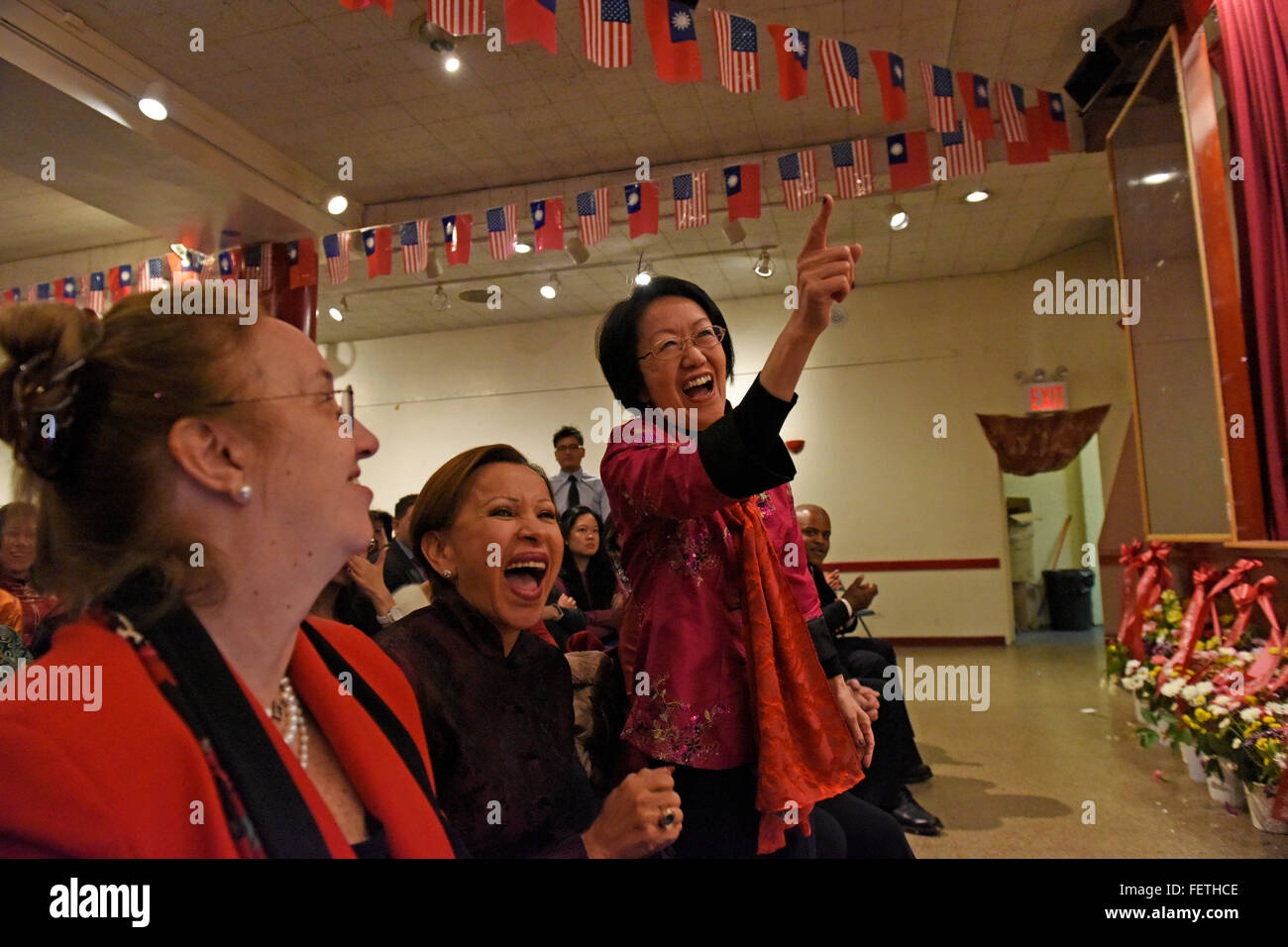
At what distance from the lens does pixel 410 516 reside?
93 centimetres

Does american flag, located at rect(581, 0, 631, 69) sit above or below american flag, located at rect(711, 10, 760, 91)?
below

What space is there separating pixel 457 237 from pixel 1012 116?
2.77 meters

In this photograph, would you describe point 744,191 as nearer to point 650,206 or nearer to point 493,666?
point 650,206

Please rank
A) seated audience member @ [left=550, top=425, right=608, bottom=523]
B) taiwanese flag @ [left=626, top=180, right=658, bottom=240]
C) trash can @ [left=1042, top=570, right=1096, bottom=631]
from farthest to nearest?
trash can @ [left=1042, top=570, right=1096, bottom=631]
taiwanese flag @ [left=626, top=180, right=658, bottom=240]
seated audience member @ [left=550, top=425, right=608, bottom=523]

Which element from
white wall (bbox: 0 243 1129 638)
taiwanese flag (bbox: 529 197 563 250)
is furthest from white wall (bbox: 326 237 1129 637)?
taiwanese flag (bbox: 529 197 563 250)

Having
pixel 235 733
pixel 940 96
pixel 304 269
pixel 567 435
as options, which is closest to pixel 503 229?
pixel 304 269

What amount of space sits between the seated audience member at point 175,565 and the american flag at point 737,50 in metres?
2.18

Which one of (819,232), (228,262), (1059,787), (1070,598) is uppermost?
(228,262)

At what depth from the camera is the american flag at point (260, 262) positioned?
6.05 feet

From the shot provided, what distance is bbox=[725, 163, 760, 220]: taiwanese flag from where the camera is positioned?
3.02 m

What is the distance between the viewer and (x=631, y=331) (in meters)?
0.92

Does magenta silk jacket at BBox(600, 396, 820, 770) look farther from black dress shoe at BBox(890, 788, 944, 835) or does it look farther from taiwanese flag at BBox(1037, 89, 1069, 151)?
taiwanese flag at BBox(1037, 89, 1069, 151)

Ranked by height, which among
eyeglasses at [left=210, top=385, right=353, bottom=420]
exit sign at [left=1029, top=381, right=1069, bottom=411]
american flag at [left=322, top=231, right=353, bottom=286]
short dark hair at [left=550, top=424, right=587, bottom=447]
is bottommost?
eyeglasses at [left=210, top=385, right=353, bottom=420]
